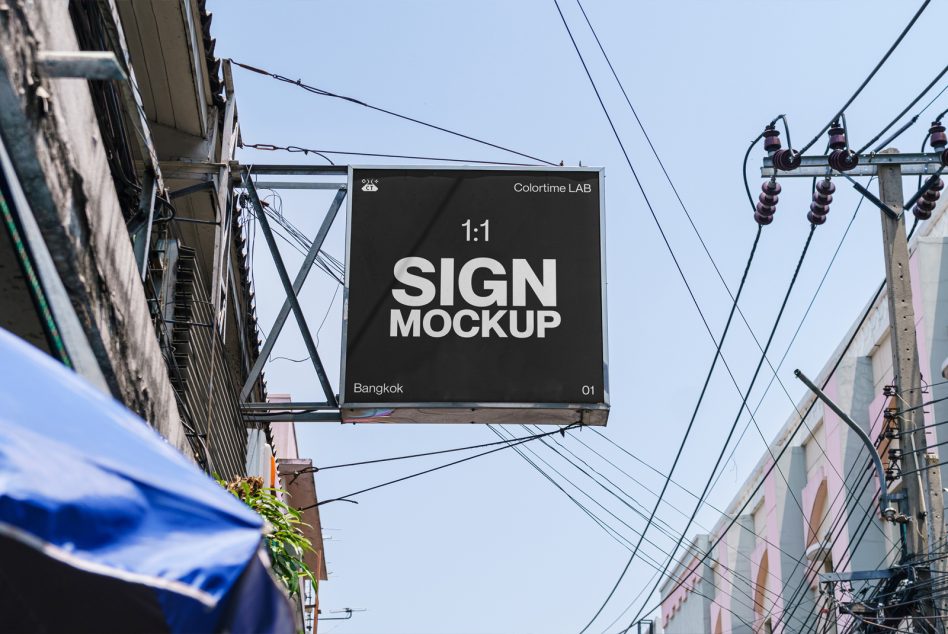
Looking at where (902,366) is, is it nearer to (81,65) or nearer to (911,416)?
(911,416)

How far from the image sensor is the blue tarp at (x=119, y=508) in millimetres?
3109

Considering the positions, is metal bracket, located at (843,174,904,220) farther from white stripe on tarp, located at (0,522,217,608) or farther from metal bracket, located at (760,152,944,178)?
white stripe on tarp, located at (0,522,217,608)

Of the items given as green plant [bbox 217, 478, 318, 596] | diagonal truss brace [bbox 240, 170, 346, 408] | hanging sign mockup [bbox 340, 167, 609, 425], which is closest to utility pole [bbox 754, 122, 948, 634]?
hanging sign mockup [bbox 340, 167, 609, 425]

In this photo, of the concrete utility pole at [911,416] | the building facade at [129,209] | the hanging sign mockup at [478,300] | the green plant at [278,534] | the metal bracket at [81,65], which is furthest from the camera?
the concrete utility pole at [911,416]

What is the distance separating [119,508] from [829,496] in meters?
25.7

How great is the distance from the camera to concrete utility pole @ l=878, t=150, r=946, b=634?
13719 millimetres

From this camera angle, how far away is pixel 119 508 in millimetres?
3215

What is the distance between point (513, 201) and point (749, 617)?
27.4 m

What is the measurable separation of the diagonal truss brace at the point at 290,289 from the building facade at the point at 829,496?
6975mm

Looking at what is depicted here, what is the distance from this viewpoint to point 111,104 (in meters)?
8.08

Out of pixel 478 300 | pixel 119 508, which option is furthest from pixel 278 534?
Result: pixel 119 508

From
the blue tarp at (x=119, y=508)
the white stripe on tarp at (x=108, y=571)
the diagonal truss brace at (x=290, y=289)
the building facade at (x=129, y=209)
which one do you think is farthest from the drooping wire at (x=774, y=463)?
the white stripe on tarp at (x=108, y=571)

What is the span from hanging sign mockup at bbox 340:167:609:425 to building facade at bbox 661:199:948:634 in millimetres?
5670

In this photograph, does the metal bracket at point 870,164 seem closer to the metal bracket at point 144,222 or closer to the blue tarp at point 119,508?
the metal bracket at point 144,222
